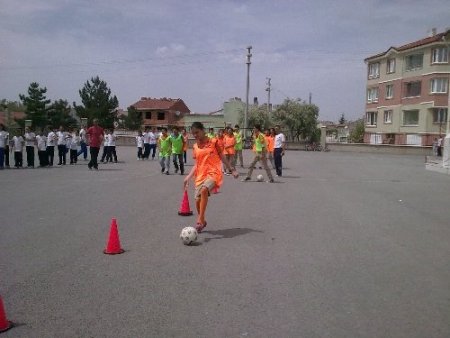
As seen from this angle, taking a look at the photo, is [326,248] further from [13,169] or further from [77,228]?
[13,169]

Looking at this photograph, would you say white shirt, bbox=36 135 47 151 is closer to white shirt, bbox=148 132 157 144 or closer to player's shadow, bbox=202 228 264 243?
white shirt, bbox=148 132 157 144

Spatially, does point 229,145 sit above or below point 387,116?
below

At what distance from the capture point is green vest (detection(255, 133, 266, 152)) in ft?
51.9

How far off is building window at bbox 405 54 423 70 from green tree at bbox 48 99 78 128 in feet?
146

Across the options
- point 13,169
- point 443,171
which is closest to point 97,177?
point 13,169

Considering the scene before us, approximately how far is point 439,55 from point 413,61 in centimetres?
386

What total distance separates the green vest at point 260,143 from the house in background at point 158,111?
66308mm

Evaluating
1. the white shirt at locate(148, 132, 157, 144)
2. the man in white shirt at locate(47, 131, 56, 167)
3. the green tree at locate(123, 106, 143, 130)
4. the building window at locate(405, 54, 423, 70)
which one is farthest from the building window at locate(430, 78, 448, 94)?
the green tree at locate(123, 106, 143, 130)

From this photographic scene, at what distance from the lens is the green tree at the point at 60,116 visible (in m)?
65.8

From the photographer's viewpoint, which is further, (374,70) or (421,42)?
(374,70)

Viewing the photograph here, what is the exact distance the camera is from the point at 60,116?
6719 cm

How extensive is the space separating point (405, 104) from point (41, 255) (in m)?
52.0

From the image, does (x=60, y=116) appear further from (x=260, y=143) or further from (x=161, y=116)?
(x=260, y=143)

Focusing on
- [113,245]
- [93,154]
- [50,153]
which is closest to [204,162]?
[113,245]
